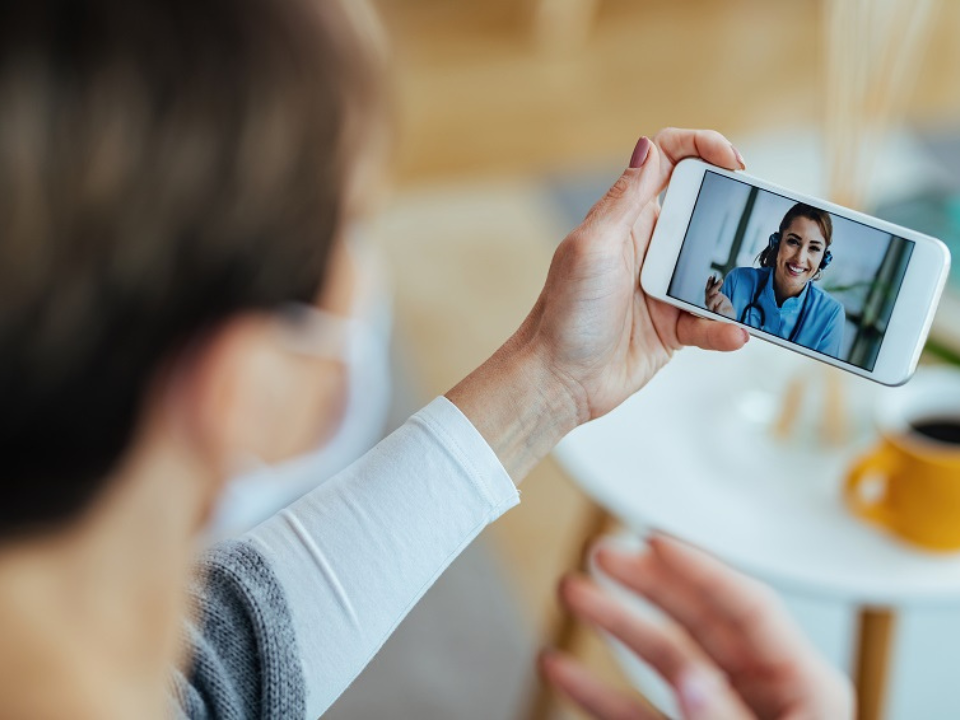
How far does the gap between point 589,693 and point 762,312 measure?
401mm

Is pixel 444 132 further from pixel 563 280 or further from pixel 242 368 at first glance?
pixel 242 368

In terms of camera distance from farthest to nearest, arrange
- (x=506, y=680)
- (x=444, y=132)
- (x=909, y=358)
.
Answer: (x=444, y=132)
(x=506, y=680)
(x=909, y=358)

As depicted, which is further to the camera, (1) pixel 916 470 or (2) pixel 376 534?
(1) pixel 916 470

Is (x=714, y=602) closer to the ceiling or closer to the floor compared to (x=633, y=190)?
closer to the floor

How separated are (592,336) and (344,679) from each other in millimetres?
217

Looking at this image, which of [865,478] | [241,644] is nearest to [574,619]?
[865,478]

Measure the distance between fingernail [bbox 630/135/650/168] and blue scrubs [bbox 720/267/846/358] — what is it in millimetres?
72

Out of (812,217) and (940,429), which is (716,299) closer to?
(812,217)

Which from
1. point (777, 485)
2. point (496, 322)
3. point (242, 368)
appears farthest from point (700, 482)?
point (242, 368)

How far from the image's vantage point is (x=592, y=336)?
22.4 inches

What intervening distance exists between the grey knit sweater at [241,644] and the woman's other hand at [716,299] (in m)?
0.26

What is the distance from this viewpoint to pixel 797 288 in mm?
537

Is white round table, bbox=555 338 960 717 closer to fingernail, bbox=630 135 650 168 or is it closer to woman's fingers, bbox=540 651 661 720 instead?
woman's fingers, bbox=540 651 661 720

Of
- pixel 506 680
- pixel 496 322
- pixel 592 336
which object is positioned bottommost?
pixel 506 680
